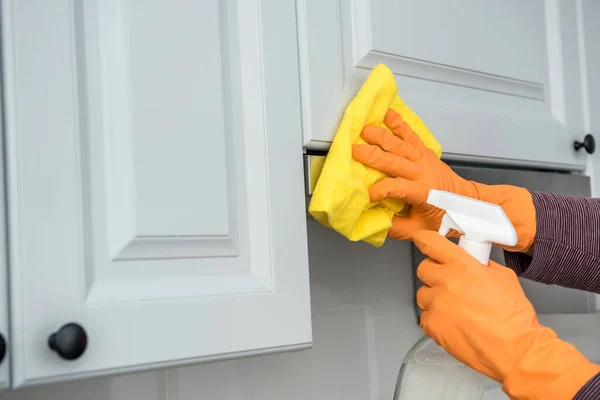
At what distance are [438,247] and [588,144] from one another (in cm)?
45

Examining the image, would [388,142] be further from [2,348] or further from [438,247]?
[2,348]

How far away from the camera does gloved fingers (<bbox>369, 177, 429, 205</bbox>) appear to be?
0.76 metres

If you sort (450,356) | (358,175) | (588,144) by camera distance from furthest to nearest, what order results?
(588,144) → (450,356) → (358,175)

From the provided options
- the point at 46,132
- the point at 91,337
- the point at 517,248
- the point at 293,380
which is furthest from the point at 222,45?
the point at 293,380

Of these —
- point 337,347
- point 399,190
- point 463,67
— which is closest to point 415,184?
point 399,190

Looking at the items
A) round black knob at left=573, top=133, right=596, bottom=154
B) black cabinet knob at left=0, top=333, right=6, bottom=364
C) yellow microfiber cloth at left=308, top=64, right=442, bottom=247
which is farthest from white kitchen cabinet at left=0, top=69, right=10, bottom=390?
round black knob at left=573, top=133, right=596, bottom=154

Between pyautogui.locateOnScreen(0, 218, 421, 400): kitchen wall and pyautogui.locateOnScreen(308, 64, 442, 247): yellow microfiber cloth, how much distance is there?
0.31 metres

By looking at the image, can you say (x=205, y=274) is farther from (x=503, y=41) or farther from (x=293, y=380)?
(x=503, y=41)

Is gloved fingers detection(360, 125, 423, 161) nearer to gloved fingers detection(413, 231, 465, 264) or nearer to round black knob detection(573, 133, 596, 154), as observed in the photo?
gloved fingers detection(413, 231, 465, 264)

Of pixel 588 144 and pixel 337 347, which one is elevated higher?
pixel 588 144

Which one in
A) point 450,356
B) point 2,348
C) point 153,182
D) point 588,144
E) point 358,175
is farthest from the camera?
point 588,144

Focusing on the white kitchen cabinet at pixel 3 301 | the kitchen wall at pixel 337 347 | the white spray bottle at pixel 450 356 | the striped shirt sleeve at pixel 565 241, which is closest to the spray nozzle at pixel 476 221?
the white spray bottle at pixel 450 356

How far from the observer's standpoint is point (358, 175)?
76cm

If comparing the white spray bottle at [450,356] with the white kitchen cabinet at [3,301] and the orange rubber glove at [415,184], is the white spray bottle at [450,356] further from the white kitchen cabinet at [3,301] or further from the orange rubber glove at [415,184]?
the white kitchen cabinet at [3,301]
